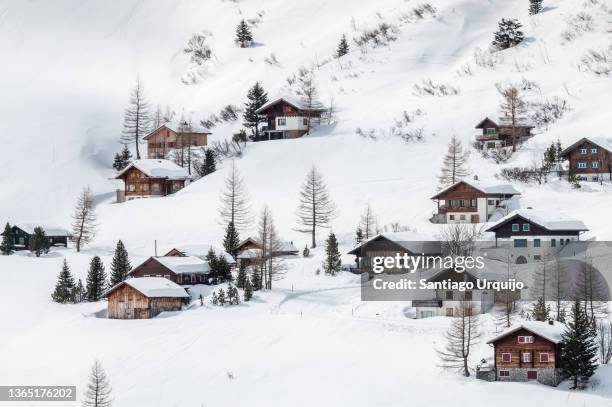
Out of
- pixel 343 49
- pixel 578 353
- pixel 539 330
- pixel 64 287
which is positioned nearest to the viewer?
pixel 578 353

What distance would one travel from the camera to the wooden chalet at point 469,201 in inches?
3895

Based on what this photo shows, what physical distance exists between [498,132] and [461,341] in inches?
1791

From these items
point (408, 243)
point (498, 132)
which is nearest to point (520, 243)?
point (408, 243)

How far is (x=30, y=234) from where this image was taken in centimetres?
10588

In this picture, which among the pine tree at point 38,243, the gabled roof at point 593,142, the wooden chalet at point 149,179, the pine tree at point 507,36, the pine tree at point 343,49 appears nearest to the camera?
the pine tree at point 38,243

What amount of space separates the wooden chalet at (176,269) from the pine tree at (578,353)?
3205cm

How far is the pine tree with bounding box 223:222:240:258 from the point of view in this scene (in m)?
97.1

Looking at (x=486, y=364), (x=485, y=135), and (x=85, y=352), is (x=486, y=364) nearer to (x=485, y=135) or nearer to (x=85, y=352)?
(x=85, y=352)

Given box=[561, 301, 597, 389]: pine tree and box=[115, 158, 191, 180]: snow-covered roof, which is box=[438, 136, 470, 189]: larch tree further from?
box=[561, 301, 597, 389]: pine tree

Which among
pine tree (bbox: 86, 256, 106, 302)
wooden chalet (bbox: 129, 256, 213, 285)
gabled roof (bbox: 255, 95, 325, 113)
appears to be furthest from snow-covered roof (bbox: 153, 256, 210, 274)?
gabled roof (bbox: 255, 95, 325, 113)

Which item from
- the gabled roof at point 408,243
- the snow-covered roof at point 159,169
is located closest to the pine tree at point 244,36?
the snow-covered roof at point 159,169

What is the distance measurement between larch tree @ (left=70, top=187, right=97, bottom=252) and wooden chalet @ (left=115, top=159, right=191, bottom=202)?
26.2ft

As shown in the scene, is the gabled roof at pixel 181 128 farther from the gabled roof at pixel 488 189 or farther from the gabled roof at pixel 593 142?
the gabled roof at pixel 593 142

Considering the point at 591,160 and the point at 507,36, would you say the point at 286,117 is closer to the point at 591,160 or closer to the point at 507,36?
the point at 507,36
